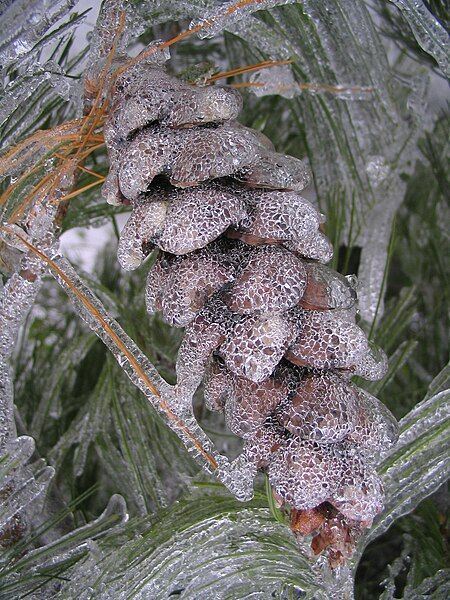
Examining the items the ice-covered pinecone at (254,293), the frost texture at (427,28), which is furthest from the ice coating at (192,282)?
the frost texture at (427,28)

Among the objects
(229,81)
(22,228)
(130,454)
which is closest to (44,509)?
(130,454)

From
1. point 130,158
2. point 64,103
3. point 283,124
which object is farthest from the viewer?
point 283,124

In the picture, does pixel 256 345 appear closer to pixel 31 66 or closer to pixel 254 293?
pixel 254 293

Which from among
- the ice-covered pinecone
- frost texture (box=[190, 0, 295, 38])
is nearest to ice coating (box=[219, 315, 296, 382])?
the ice-covered pinecone

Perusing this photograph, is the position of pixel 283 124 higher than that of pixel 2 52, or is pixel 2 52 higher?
pixel 2 52

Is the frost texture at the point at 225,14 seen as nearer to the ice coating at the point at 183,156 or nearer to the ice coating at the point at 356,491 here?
the ice coating at the point at 183,156

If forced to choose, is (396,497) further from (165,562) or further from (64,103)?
(64,103)

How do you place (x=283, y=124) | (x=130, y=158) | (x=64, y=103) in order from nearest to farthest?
(x=130, y=158)
(x=64, y=103)
(x=283, y=124)
